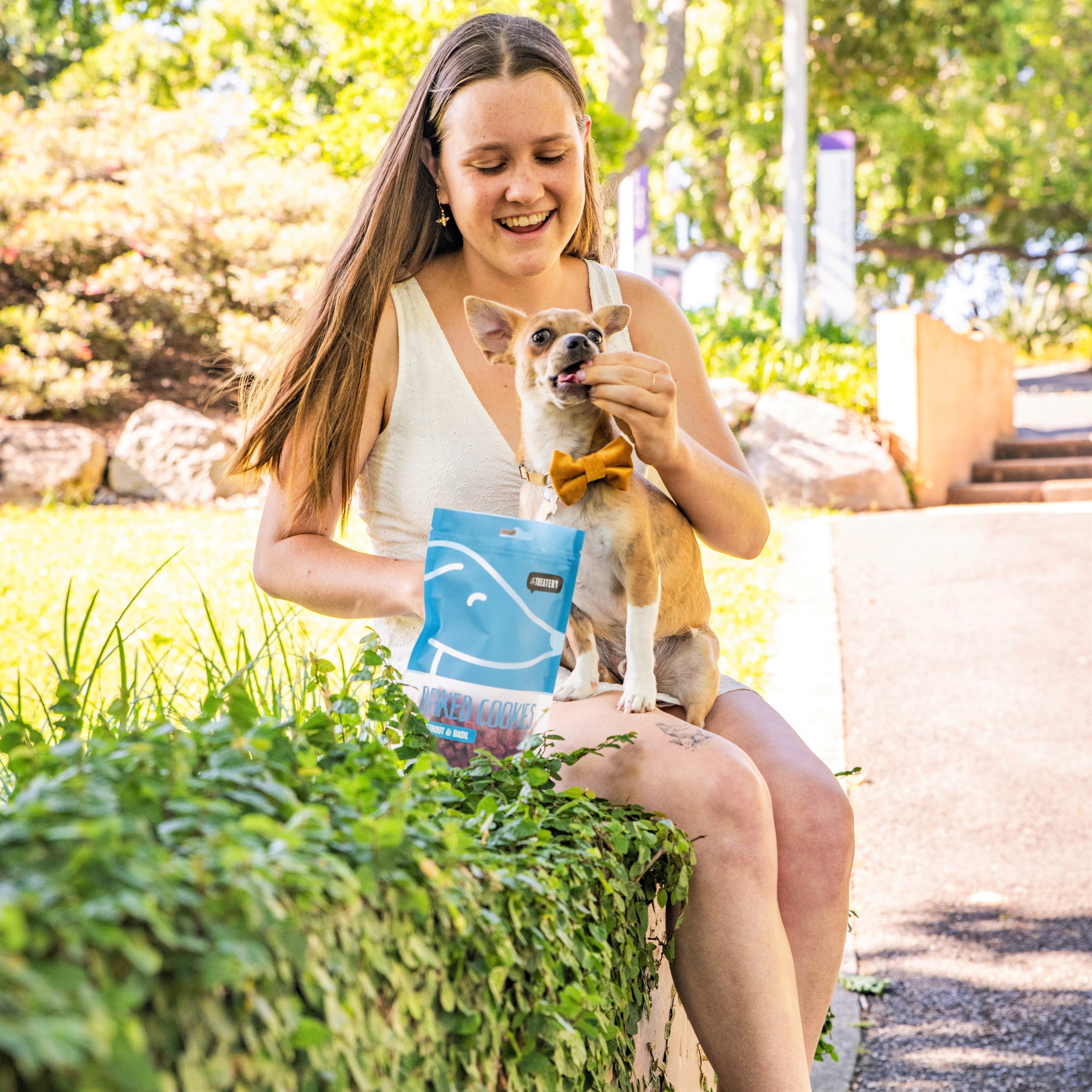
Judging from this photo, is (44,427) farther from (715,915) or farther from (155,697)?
(715,915)

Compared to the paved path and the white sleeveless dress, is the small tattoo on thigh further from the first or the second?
the paved path

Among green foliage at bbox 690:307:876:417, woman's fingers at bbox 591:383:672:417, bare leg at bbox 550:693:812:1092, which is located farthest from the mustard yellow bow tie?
green foliage at bbox 690:307:876:417

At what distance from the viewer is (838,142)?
15.4 metres

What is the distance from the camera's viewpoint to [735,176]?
2459 cm

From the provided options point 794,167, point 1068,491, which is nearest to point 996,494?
point 1068,491

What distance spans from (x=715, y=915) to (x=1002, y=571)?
7.08 m

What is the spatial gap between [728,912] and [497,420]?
1.29m

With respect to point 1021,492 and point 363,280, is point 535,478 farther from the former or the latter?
point 1021,492

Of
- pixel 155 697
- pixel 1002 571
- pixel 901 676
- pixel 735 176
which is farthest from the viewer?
pixel 735 176

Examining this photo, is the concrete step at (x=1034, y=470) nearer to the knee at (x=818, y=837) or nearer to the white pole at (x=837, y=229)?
the white pole at (x=837, y=229)

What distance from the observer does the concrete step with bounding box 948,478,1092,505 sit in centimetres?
1160

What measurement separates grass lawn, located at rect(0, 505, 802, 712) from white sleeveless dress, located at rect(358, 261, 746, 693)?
2.83ft

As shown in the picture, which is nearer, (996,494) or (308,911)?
(308,911)

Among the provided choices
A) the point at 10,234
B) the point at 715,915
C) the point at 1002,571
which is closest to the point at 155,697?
the point at 715,915
